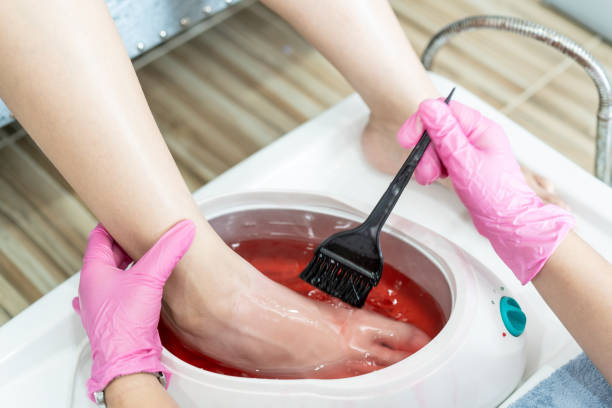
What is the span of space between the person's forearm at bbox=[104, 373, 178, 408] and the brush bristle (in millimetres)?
247

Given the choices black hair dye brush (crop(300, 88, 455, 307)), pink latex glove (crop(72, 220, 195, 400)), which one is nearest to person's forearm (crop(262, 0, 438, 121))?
black hair dye brush (crop(300, 88, 455, 307))

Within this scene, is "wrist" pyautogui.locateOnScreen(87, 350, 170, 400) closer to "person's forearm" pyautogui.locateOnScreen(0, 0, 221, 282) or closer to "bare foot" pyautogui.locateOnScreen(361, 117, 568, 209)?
"person's forearm" pyautogui.locateOnScreen(0, 0, 221, 282)

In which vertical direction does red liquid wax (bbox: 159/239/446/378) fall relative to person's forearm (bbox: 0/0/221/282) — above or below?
below

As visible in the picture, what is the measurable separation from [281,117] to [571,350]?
914 millimetres

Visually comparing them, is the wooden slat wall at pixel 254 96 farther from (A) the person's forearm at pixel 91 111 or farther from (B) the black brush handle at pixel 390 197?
(B) the black brush handle at pixel 390 197

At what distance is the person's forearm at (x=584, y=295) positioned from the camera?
831 mm

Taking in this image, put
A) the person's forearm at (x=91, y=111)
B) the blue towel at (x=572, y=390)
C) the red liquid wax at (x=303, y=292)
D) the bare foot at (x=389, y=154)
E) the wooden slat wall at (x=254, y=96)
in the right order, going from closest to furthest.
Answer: the person's forearm at (x=91, y=111)
the blue towel at (x=572, y=390)
the red liquid wax at (x=303, y=292)
the bare foot at (x=389, y=154)
the wooden slat wall at (x=254, y=96)

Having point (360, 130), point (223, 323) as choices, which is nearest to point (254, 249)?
point (223, 323)

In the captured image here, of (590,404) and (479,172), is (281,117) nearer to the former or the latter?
(479,172)

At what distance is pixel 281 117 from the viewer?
160 centimetres

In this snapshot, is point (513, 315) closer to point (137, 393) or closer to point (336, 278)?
point (336, 278)

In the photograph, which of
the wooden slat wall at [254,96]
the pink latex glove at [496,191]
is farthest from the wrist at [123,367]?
the wooden slat wall at [254,96]

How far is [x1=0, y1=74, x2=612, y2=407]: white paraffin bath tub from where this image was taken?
31.5 inches

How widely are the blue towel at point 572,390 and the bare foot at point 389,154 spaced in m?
0.28
